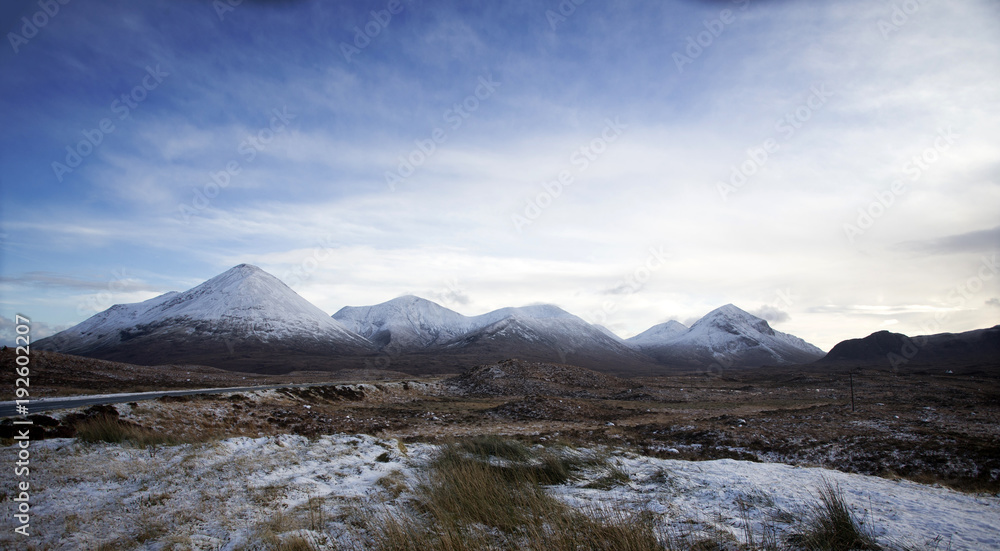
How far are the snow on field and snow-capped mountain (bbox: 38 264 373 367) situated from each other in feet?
379

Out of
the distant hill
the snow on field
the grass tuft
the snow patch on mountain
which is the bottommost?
the distant hill

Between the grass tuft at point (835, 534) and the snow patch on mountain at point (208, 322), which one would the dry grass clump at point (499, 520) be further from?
A: the snow patch on mountain at point (208, 322)

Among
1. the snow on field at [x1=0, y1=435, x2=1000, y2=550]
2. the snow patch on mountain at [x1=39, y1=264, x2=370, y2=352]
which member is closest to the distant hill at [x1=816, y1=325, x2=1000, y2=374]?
the snow on field at [x1=0, y1=435, x2=1000, y2=550]

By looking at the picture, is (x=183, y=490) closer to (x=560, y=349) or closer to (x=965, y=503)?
(x=965, y=503)

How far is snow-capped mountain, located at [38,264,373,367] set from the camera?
5074 inches

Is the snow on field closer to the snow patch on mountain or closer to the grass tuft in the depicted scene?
the grass tuft

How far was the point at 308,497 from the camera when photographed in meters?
7.75

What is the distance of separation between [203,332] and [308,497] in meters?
177

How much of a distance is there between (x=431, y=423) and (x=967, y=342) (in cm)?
18781

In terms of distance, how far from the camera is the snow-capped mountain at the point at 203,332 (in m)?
129

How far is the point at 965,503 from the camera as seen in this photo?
758 cm

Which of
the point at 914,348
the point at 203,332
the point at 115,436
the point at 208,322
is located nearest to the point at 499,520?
the point at 115,436

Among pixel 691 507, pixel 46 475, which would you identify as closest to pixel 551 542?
pixel 691 507

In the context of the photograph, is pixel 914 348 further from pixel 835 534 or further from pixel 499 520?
pixel 499 520
